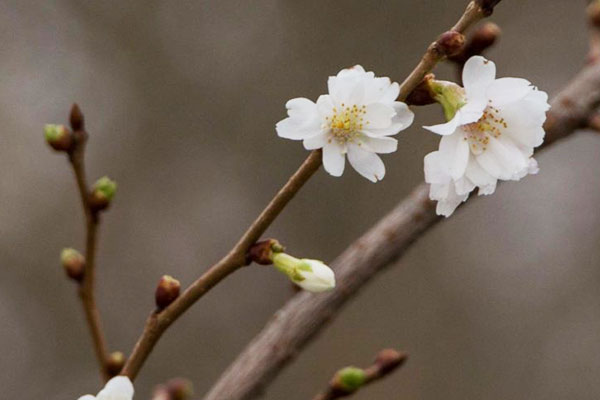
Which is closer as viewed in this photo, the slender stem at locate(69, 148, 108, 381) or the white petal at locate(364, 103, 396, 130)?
the white petal at locate(364, 103, 396, 130)

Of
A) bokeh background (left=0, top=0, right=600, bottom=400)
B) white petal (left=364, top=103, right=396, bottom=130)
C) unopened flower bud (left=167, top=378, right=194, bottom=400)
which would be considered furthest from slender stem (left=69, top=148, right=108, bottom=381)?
bokeh background (left=0, top=0, right=600, bottom=400)

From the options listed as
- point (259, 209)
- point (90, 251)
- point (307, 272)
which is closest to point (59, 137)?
point (90, 251)

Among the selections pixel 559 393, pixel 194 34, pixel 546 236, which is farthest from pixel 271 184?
pixel 559 393

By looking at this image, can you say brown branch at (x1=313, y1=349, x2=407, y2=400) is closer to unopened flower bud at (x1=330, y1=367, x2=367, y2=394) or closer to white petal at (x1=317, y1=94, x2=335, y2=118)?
unopened flower bud at (x1=330, y1=367, x2=367, y2=394)

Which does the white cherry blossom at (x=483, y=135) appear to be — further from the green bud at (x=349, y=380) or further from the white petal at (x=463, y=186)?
the green bud at (x=349, y=380)

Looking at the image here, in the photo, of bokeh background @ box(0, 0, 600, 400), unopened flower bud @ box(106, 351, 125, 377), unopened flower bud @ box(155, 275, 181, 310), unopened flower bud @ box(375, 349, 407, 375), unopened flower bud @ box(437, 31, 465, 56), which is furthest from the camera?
bokeh background @ box(0, 0, 600, 400)

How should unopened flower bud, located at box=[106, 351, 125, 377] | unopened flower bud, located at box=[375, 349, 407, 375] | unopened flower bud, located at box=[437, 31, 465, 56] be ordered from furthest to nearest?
unopened flower bud, located at box=[375, 349, 407, 375], unopened flower bud, located at box=[106, 351, 125, 377], unopened flower bud, located at box=[437, 31, 465, 56]

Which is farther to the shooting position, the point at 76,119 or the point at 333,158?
the point at 76,119

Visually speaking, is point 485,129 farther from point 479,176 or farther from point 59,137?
point 59,137
